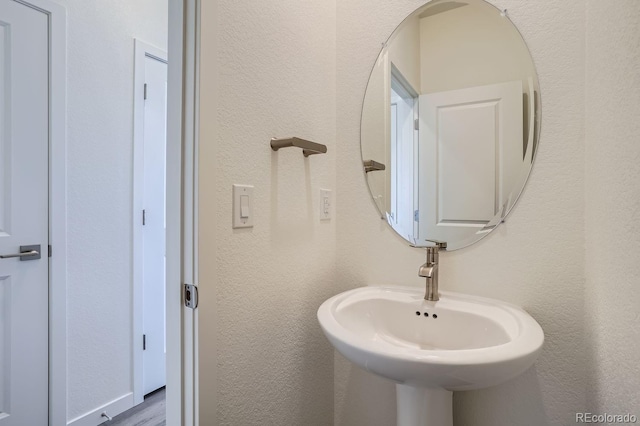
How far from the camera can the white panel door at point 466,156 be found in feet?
3.36

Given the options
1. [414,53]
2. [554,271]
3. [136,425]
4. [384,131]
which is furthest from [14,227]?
[554,271]

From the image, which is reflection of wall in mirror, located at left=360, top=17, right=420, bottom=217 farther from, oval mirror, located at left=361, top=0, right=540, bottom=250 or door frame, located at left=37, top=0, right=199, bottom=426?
door frame, located at left=37, top=0, right=199, bottom=426

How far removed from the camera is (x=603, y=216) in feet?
2.56

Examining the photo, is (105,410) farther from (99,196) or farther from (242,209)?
(242,209)

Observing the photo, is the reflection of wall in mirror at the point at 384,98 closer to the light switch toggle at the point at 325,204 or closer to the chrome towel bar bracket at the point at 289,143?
the light switch toggle at the point at 325,204

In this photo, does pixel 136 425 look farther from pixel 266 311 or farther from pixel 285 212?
pixel 285 212

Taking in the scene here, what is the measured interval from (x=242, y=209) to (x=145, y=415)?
65.1 inches

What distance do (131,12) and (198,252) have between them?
182 centimetres

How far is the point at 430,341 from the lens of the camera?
1004 millimetres

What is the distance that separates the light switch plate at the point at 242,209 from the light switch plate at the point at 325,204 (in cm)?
39

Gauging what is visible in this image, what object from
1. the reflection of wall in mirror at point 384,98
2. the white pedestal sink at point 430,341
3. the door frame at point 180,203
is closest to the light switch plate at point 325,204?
the reflection of wall in mirror at point 384,98

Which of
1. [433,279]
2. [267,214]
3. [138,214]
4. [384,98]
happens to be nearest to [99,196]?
[138,214]

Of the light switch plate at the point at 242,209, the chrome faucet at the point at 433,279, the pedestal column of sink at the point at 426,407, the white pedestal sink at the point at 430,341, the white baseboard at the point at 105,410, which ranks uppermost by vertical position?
the light switch plate at the point at 242,209

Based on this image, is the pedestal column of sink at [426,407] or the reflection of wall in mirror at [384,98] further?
the reflection of wall in mirror at [384,98]
